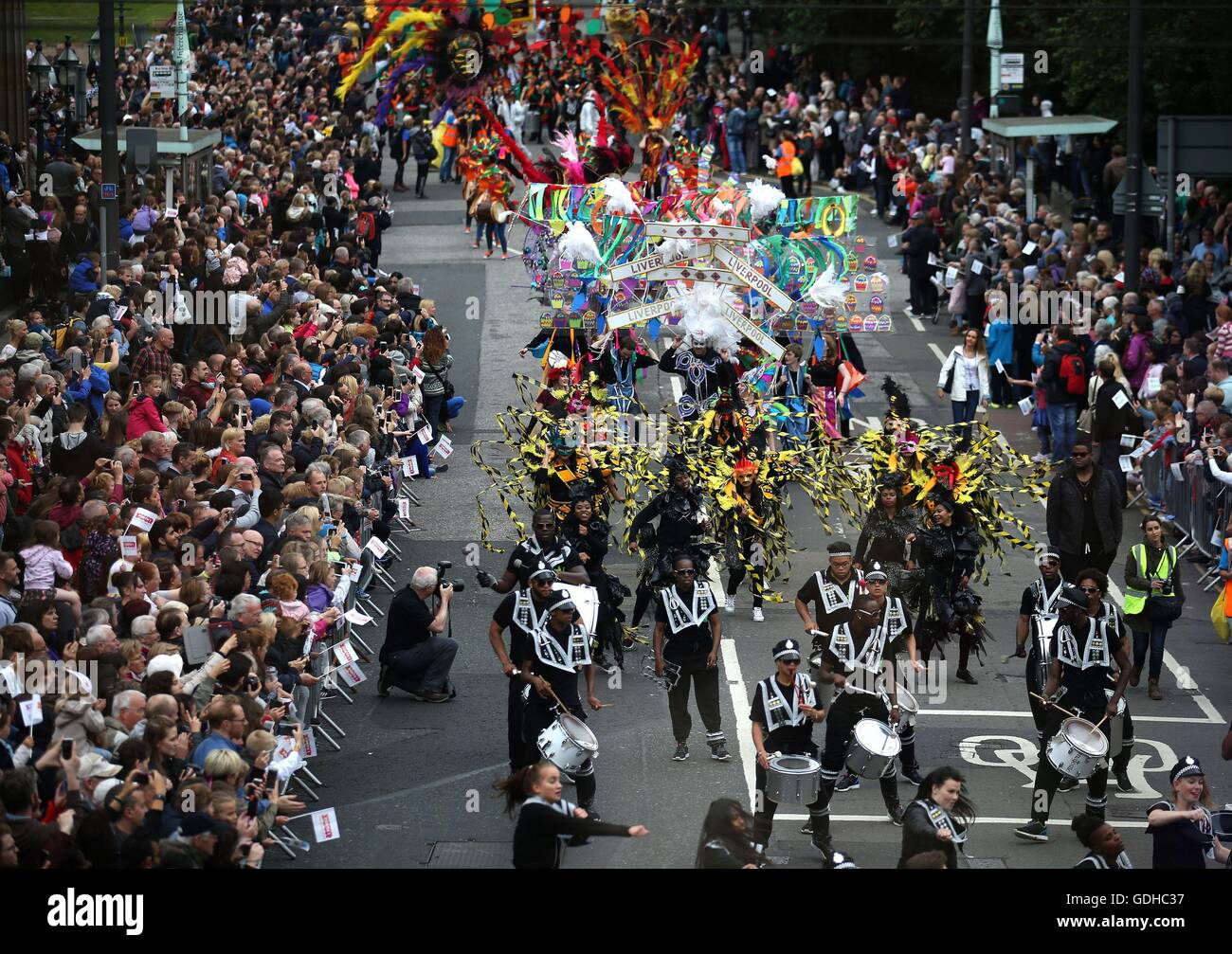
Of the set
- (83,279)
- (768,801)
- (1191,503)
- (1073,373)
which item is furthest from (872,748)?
(83,279)

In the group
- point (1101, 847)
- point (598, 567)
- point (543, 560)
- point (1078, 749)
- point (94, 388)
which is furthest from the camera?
point (94, 388)

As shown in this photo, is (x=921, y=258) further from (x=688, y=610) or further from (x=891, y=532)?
(x=688, y=610)

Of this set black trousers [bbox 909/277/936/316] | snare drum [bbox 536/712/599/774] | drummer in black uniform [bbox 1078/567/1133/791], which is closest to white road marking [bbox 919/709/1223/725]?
drummer in black uniform [bbox 1078/567/1133/791]

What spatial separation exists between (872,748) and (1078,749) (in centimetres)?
129

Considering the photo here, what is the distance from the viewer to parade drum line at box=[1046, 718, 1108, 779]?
13.7 metres

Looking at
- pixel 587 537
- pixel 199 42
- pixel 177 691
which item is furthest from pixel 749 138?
pixel 177 691

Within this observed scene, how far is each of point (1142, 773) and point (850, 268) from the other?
7.89m

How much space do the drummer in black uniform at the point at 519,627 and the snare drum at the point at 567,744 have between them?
869 mm

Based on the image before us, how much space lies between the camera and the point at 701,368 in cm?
2131

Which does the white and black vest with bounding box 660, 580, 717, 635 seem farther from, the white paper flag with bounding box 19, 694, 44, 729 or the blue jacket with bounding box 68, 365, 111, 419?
the blue jacket with bounding box 68, 365, 111, 419

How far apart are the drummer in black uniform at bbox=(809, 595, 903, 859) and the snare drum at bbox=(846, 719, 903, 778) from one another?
11cm

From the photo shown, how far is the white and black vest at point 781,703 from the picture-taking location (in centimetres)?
1349

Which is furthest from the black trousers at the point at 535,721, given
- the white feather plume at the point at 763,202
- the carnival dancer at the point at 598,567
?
the white feather plume at the point at 763,202
